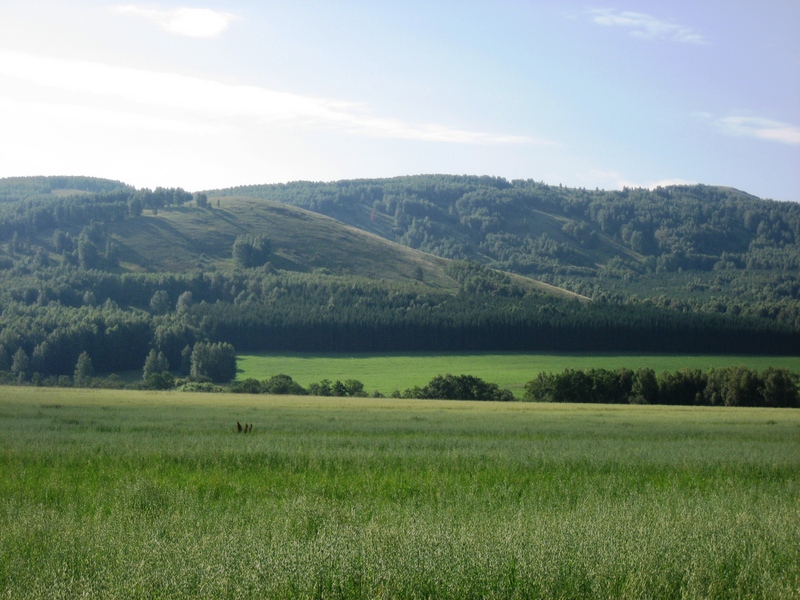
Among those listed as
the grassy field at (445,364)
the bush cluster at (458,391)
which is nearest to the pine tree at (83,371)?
the grassy field at (445,364)

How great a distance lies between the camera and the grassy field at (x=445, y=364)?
9744 centimetres

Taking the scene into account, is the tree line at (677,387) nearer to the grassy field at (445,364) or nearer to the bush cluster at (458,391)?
the bush cluster at (458,391)

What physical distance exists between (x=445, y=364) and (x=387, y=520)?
99317 millimetres

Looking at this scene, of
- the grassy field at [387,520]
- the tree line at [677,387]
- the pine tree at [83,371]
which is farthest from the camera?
the pine tree at [83,371]

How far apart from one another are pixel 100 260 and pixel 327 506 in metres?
171

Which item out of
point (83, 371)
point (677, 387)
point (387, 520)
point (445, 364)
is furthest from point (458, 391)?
point (387, 520)

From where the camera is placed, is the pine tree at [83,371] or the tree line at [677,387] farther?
the pine tree at [83,371]

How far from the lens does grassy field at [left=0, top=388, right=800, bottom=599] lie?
25.8 feet

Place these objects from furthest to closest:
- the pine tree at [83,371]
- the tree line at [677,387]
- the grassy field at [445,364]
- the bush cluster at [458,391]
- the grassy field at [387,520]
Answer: the pine tree at [83,371], the grassy field at [445,364], the bush cluster at [458,391], the tree line at [677,387], the grassy field at [387,520]

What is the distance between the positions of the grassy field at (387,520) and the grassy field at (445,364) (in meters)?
70.4

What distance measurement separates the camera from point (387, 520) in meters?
10.9

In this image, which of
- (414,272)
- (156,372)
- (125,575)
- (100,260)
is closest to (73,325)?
(156,372)

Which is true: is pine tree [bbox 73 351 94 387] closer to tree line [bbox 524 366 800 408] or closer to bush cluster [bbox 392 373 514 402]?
bush cluster [bbox 392 373 514 402]

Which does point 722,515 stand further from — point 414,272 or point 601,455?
point 414,272
